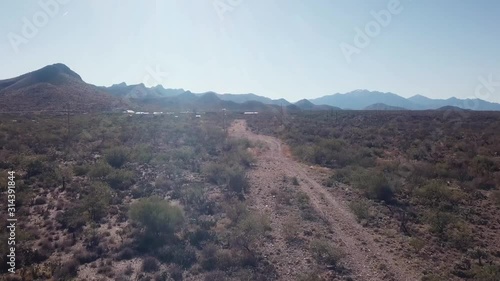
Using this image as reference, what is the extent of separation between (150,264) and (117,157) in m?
14.5

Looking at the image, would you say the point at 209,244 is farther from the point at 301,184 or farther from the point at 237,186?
the point at 301,184

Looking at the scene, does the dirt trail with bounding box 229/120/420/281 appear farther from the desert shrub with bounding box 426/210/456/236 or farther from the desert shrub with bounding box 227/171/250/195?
the desert shrub with bounding box 426/210/456/236

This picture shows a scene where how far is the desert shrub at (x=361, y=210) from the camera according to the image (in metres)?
15.1

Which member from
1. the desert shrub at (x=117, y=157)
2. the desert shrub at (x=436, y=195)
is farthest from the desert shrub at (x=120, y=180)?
the desert shrub at (x=436, y=195)

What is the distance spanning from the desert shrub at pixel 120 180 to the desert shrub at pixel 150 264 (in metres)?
8.26

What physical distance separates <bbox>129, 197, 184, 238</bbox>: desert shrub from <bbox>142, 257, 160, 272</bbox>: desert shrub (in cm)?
189

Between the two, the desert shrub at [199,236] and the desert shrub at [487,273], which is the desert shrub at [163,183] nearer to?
the desert shrub at [199,236]

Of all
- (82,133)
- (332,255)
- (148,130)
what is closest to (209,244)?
(332,255)

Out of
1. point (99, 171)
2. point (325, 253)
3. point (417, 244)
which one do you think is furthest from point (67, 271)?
point (417, 244)

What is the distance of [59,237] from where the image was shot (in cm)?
1255

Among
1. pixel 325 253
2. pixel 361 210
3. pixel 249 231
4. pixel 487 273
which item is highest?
pixel 487 273

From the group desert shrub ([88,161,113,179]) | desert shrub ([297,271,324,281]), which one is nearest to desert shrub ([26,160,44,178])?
desert shrub ([88,161,113,179])

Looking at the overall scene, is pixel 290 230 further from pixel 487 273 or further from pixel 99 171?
pixel 99 171

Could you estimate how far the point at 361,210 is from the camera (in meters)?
15.3
